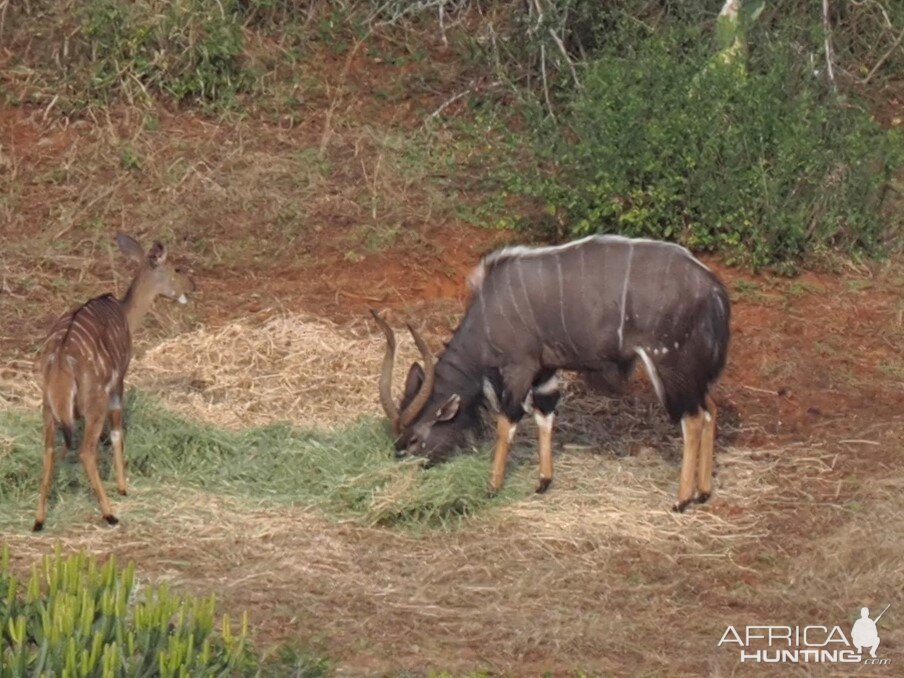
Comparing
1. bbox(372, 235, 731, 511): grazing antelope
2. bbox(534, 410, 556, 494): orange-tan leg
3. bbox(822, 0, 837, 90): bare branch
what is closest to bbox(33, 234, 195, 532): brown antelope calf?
bbox(372, 235, 731, 511): grazing antelope

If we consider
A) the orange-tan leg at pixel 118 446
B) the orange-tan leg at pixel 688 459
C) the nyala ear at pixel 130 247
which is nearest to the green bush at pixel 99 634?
the orange-tan leg at pixel 118 446

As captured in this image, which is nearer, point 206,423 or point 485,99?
point 206,423

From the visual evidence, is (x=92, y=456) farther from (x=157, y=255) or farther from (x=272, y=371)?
(x=272, y=371)

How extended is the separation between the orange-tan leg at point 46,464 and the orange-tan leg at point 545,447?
2234 mm

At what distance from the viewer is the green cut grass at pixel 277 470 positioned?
7559 millimetres

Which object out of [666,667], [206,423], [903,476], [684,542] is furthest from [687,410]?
[206,423]

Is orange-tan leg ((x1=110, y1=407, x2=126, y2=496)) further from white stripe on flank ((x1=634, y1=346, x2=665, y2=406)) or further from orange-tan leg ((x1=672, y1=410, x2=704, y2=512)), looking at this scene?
orange-tan leg ((x1=672, y1=410, x2=704, y2=512))

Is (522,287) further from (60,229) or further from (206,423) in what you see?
(60,229)

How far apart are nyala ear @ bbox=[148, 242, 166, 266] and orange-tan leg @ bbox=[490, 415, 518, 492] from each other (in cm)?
183

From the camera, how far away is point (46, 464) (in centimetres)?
716

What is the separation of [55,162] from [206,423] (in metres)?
4.09

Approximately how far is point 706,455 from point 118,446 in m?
2.68

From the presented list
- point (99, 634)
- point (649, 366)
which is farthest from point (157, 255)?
point (99, 634)

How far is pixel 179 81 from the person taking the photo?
12.4 m
